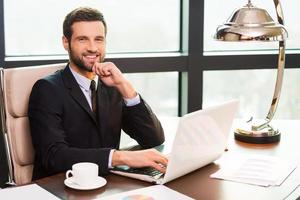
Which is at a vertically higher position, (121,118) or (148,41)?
(148,41)

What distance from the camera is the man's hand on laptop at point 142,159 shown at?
180 cm

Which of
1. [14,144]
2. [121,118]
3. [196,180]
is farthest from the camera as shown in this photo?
[121,118]

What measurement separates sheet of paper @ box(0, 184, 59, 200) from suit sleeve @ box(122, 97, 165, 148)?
2.18 feet

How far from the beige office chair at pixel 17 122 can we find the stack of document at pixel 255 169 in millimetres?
793

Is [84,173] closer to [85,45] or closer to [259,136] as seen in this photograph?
[85,45]

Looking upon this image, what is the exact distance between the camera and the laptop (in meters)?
1.67

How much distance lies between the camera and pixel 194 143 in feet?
5.70

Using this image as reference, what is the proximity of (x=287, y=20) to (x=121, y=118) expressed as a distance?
1.76 metres

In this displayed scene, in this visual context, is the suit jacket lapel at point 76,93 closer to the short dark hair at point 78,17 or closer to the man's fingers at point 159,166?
the short dark hair at point 78,17

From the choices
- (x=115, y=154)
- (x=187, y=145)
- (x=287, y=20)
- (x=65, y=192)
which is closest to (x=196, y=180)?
(x=187, y=145)

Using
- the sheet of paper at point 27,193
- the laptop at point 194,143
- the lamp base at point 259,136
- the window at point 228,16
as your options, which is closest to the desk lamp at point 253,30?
the lamp base at point 259,136

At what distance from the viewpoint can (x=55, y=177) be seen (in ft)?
5.92

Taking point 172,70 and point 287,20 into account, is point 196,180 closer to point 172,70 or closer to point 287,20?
point 172,70

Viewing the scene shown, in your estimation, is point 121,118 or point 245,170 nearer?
point 245,170
